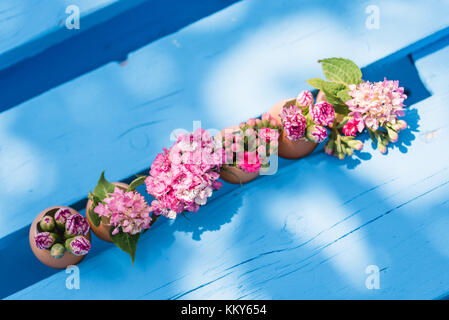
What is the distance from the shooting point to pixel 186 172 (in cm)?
97

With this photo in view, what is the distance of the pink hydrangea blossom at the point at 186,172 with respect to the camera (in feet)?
3.18

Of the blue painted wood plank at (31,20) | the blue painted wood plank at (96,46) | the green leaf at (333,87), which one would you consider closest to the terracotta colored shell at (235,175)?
the green leaf at (333,87)

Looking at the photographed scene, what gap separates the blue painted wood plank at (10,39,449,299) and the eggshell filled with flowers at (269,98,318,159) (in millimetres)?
31

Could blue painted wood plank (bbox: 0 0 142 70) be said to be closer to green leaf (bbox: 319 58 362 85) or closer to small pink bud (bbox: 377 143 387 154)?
green leaf (bbox: 319 58 362 85)

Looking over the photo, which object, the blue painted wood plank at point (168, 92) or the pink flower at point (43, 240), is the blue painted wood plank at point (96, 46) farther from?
the pink flower at point (43, 240)

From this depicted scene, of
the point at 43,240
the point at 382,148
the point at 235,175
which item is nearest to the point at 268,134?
the point at 235,175

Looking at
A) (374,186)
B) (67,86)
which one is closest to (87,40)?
(67,86)

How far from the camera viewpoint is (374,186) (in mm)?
1162

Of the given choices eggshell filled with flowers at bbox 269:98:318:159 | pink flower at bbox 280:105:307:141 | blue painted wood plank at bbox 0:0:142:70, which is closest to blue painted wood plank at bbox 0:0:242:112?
blue painted wood plank at bbox 0:0:142:70

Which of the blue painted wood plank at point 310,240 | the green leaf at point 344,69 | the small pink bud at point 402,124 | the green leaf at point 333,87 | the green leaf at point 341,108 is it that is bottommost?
the blue painted wood plank at point 310,240

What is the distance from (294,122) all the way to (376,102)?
22 centimetres

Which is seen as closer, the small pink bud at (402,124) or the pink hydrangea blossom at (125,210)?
the pink hydrangea blossom at (125,210)

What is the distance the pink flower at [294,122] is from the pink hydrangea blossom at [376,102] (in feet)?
0.47
